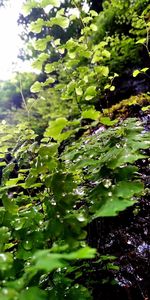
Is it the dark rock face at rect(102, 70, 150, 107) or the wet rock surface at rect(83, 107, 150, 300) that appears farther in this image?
the dark rock face at rect(102, 70, 150, 107)

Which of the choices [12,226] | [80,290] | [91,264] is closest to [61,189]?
[12,226]

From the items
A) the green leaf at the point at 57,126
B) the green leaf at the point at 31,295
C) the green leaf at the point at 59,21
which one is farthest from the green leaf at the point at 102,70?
the green leaf at the point at 31,295

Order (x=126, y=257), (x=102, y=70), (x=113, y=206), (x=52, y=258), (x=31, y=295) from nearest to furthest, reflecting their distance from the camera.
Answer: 1. (x=52, y=258)
2. (x=31, y=295)
3. (x=113, y=206)
4. (x=126, y=257)
5. (x=102, y=70)

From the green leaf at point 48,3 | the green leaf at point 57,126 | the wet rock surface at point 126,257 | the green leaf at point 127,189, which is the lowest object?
the wet rock surface at point 126,257

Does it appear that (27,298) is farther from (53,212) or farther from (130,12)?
(130,12)

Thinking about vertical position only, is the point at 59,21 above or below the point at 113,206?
above

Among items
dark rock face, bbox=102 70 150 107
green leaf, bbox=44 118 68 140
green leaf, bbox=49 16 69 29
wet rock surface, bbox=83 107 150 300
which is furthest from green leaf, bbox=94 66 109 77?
dark rock face, bbox=102 70 150 107

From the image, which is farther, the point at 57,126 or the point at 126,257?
the point at 126,257

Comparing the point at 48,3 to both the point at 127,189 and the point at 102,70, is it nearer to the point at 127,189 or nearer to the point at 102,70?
the point at 102,70

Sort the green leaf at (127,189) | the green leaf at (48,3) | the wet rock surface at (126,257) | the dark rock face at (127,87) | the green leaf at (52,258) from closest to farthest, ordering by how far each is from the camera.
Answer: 1. the green leaf at (52,258)
2. the green leaf at (127,189)
3. the green leaf at (48,3)
4. the wet rock surface at (126,257)
5. the dark rock face at (127,87)

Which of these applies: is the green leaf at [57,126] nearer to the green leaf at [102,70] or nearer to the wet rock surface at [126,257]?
the wet rock surface at [126,257]

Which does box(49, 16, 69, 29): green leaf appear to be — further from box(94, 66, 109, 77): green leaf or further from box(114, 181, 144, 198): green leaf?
box(114, 181, 144, 198): green leaf

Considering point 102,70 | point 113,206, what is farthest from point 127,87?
point 113,206
